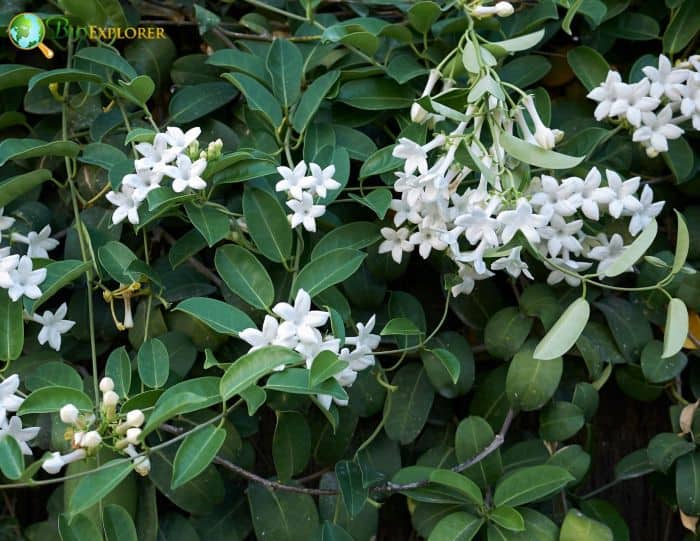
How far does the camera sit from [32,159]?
5.08 feet

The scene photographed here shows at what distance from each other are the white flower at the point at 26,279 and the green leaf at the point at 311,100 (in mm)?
437

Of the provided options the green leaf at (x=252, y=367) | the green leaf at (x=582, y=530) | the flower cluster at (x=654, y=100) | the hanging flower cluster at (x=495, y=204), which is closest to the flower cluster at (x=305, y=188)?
the hanging flower cluster at (x=495, y=204)

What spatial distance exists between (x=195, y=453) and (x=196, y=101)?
644 mm

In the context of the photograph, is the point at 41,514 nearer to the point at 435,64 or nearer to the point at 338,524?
the point at 338,524

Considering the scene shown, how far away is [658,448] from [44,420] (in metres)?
0.95

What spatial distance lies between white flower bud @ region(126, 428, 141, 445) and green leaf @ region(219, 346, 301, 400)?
0.38 feet

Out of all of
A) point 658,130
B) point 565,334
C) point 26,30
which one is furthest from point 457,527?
point 26,30

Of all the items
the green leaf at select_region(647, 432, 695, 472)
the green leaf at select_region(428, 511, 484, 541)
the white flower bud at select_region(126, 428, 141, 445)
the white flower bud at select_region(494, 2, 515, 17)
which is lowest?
the green leaf at select_region(428, 511, 484, 541)

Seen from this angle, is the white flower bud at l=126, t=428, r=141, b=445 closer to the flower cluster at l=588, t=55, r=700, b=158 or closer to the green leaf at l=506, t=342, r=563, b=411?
the green leaf at l=506, t=342, r=563, b=411

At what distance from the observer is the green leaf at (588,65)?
4.92ft

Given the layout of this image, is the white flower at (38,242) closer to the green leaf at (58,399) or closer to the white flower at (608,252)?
the green leaf at (58,399)

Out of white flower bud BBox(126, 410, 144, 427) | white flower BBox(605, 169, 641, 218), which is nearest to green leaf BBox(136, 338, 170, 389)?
white flower bud BBox(126, 410, 144, 427)

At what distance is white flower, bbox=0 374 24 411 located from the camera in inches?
46.8

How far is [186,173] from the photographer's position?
125 cm
